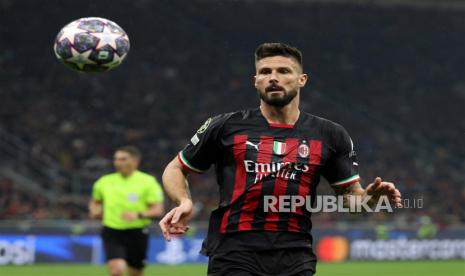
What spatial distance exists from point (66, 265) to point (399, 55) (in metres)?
17.8

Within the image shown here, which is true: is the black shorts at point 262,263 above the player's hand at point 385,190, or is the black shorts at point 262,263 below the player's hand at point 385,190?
below

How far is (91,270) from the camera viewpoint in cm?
1778

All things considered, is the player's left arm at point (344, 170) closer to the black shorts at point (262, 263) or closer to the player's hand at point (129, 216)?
→ the black shorts at point (262, 263)

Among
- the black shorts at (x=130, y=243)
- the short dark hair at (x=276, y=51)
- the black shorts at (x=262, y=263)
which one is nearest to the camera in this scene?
the black shorts at (x=262, y=263)

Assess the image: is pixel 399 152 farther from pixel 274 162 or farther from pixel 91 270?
pixel 274 162

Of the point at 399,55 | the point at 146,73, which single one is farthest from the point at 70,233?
the point at 399,55

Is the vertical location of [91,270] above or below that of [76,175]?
below

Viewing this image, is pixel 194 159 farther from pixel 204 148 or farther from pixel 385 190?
pixel 385 190

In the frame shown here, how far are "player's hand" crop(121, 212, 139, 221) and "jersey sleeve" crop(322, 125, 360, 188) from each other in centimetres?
637

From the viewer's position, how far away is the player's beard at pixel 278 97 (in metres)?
5.31

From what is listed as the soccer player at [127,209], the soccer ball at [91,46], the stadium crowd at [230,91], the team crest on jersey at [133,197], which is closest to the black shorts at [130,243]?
the soccer player at [127,209]

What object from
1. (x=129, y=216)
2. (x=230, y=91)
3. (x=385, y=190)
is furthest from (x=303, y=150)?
(x=230, y=91)

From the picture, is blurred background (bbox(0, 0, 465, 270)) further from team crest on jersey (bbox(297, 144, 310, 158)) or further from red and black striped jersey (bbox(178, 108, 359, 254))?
team crest on jersey (bbox(297, 144, 310, 158))

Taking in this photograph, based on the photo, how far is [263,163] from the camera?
210 inches
